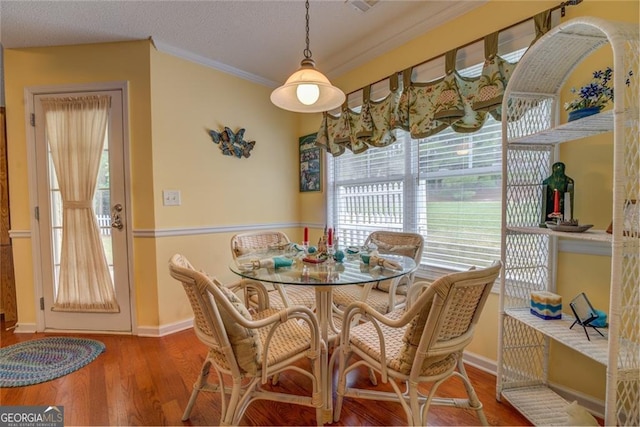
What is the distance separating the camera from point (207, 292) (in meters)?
1.16

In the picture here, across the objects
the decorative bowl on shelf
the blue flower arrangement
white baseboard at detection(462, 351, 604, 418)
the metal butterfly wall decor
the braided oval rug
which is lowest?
the braided oval rug

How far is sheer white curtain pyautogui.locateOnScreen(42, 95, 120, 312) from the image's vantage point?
2.58 metres

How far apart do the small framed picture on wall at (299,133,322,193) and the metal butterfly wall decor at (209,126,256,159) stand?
639 mm

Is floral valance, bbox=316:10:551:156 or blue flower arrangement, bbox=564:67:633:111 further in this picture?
floral valance, bbox=316:10:551:156

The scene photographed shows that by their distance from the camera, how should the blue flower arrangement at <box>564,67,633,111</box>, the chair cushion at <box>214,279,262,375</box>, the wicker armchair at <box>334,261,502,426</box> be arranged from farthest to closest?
1. the blue flower arrangement at <box>564,67,633,111</box>
2. the chair cushion at <box>214,279,262,375</box>
3. the wicker armchair at <box>334,261,502,426</box>

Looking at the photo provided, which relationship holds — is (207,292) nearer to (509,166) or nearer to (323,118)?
(509,166)

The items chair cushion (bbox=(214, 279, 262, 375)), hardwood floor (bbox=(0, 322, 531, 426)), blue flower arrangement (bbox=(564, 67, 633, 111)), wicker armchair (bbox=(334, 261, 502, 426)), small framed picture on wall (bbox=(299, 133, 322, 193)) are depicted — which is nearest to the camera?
wicker armchair (bbox=(334, 261, 502, 426))

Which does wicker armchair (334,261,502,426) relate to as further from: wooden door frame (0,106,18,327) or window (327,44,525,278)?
wooden door frame (0,106,18,327)

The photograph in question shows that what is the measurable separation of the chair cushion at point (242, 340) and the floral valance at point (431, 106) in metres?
1.74

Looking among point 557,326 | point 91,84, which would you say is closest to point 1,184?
point 91,84

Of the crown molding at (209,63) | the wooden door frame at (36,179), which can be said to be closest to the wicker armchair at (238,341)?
the wooden door frame at (36,179)

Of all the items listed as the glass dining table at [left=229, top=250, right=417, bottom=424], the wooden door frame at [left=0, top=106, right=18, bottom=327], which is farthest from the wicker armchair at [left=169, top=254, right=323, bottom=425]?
the wooden door frame at [left=0, top=106, right=18, bottom=327]

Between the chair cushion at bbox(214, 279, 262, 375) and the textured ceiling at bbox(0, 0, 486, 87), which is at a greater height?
the textured ceiling at bbox(0, 0, 486, 87)

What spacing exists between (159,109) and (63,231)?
140cm
